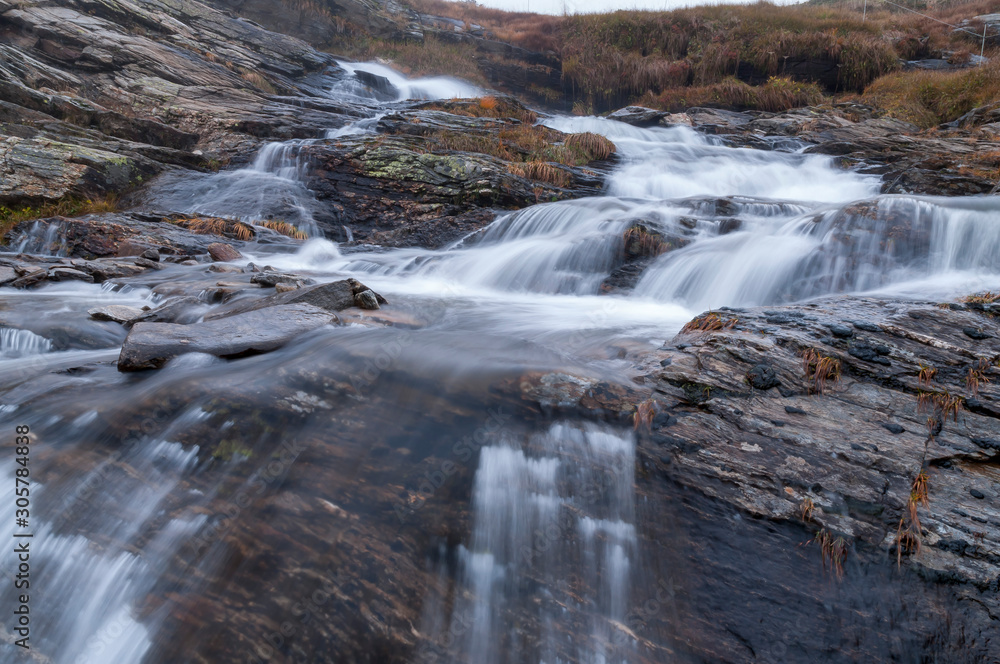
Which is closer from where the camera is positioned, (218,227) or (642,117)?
(218,227)

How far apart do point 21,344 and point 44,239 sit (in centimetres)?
444

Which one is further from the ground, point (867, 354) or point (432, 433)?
point (867, 354)

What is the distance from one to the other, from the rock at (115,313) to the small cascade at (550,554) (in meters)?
4.26

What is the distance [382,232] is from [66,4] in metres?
11.9

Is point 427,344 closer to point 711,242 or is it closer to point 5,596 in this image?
point 5,596

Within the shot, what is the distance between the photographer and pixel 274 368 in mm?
3217

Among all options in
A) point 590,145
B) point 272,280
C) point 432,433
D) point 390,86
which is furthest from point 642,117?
point 432,433

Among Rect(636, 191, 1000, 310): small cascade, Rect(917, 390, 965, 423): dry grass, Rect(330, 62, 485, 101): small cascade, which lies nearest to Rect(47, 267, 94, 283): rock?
Rect(636, 191, 1000, 310): small cascade

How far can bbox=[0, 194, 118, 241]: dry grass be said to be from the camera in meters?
7.71

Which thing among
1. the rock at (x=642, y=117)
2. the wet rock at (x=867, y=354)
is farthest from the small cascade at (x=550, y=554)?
the rock at (x=642, y=117)

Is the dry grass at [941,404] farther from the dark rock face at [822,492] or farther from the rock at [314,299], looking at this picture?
the rock at [314,299]

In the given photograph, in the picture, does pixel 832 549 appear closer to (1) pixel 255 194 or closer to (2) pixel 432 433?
(2) pixel 432 433

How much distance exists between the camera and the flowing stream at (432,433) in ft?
6.91

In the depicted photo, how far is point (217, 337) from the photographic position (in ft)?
12.1
